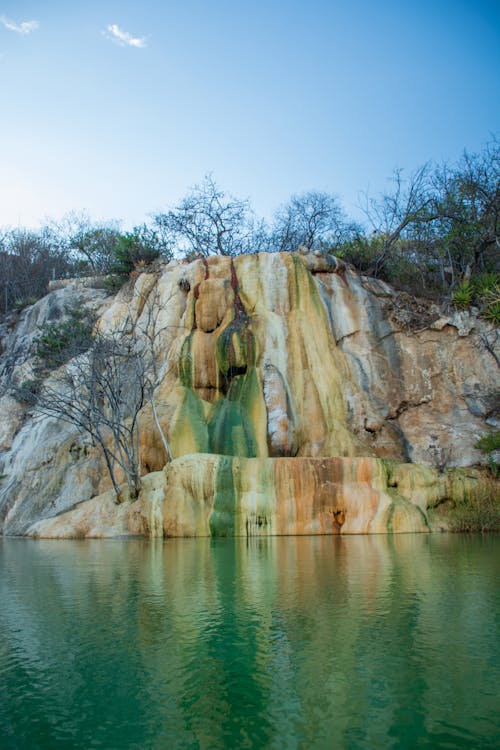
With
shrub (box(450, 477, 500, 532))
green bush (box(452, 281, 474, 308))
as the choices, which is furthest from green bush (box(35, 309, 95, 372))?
shrub (box(450, 477, 500, 532))

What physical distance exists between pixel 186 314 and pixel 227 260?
2648 millimetres

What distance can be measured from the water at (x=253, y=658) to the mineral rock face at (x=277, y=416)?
627cm

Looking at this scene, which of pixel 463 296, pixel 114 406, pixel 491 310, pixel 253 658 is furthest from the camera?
pixel 463 296

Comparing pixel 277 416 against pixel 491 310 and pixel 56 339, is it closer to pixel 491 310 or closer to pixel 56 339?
pixel 491 310

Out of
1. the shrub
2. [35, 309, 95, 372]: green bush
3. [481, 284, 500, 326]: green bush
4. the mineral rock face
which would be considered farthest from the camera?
[35, 309, 95, 372]: green bush

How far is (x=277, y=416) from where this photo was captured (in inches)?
743

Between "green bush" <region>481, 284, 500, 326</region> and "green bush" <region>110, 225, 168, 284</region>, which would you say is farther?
"green bush" <region>110, 225, 168, 284</region>

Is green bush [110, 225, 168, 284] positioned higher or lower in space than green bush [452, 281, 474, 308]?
higher

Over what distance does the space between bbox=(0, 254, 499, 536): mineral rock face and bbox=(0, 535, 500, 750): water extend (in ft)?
20.6

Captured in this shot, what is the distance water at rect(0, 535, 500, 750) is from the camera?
322 centimetres

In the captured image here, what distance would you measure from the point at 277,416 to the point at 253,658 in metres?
14.5

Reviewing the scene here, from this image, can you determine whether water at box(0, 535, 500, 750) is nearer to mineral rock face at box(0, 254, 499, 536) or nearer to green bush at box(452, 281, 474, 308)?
mineral rock face at box(0, 254, 499, 536)

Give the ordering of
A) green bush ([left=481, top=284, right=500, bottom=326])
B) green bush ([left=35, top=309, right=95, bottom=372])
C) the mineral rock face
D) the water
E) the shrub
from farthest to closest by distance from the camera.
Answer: green bush ([left=35, top=309, right=95, bottom=372]), green bush ([left=481, top=284, right=500, bottom=326]), the shrub, the mineral rock face, the water

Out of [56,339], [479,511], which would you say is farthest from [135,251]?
[479,511]
